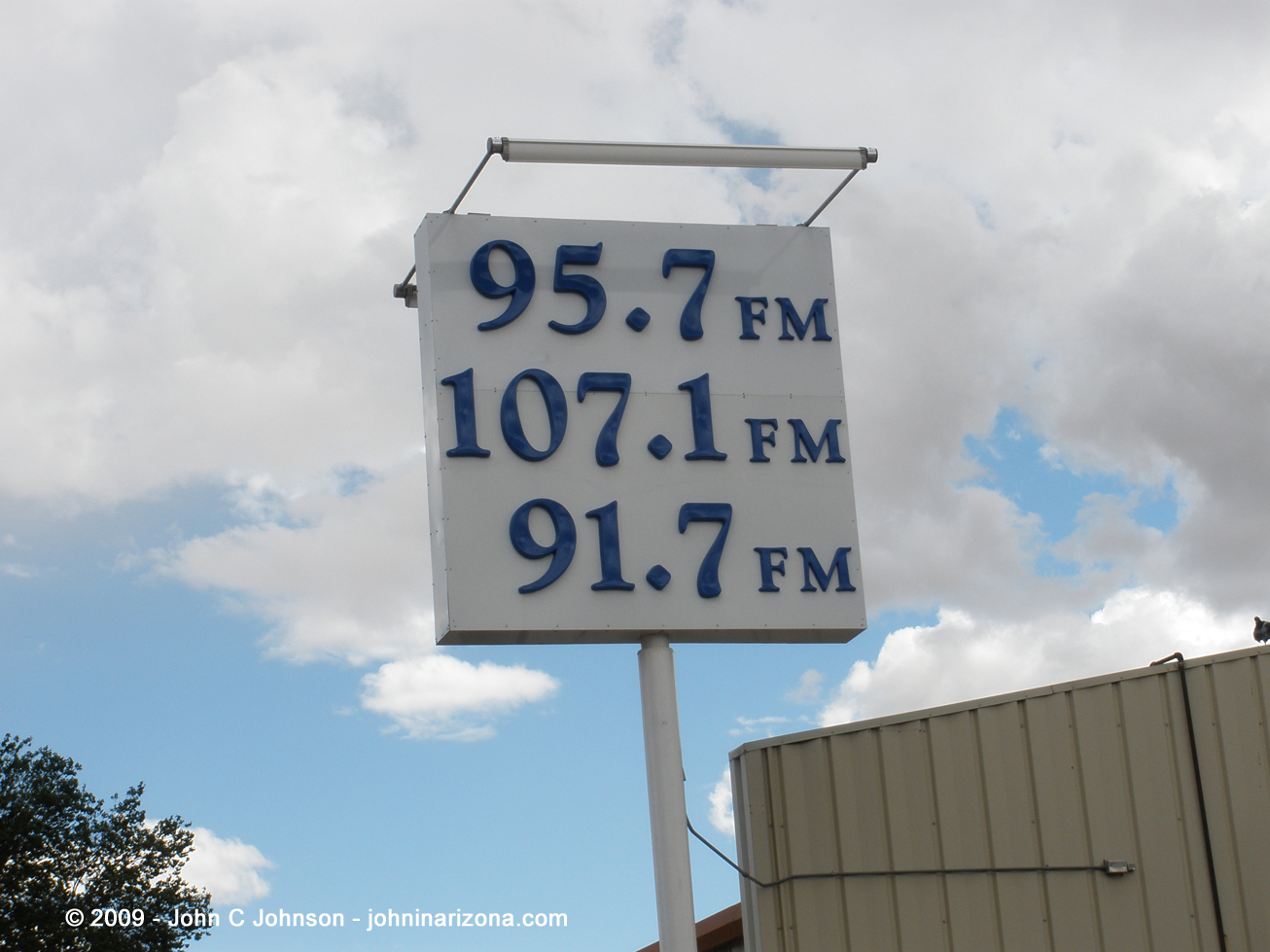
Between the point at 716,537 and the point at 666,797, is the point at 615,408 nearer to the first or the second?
the point at 716,537

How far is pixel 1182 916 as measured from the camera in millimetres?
9461

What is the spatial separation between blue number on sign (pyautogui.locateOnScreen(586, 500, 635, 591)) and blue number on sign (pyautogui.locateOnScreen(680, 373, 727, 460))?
0.73m

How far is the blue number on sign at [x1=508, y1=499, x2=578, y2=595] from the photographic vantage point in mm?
9883

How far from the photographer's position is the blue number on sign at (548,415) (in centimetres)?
1012

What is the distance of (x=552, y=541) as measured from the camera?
9984 mm

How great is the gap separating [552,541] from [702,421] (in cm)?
142

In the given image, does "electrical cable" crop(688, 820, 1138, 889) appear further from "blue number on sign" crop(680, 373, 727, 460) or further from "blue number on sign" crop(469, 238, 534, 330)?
"blue number on sign" crop(469, 238, 534, 330)

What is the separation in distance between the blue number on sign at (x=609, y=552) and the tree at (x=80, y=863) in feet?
87.1

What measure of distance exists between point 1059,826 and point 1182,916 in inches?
35.4

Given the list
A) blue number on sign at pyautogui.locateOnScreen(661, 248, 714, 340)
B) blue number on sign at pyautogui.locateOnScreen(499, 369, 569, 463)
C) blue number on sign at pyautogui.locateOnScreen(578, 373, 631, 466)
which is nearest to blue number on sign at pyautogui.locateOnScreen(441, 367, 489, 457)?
blue number on sign at pyautogui.locateOnScreen(499, 369, 569, 463)

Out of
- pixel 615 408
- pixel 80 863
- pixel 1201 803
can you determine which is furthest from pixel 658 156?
pixel 80 863

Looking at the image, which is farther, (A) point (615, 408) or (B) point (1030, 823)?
(A) point (615, 408)

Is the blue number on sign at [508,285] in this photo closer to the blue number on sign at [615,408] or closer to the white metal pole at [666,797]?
the blue number on sign at [615,408]

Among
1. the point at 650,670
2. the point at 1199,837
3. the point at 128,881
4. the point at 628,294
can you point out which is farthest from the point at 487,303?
the point at 128,881
